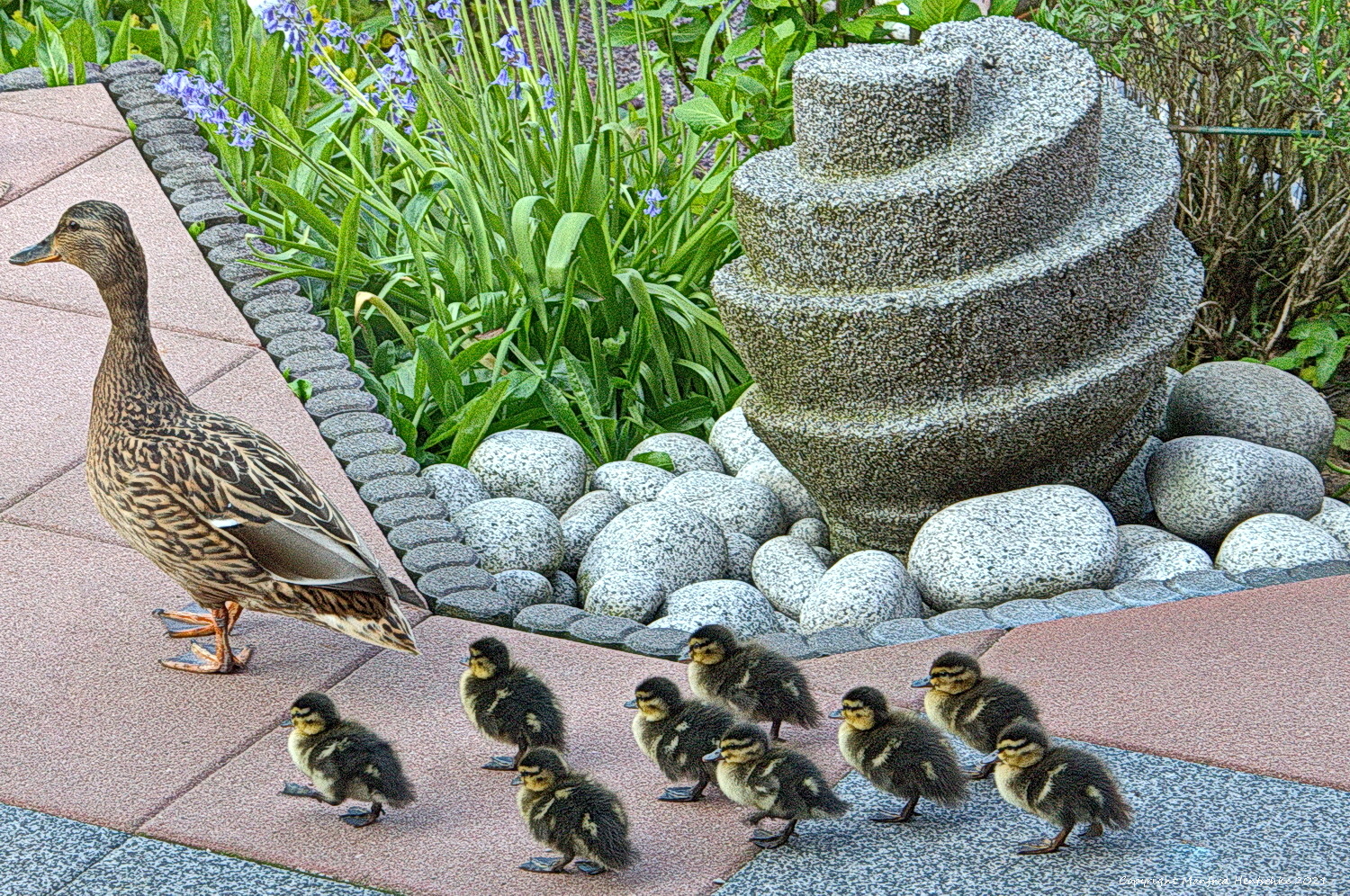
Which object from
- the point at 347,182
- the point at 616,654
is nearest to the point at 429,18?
the point at 347,182

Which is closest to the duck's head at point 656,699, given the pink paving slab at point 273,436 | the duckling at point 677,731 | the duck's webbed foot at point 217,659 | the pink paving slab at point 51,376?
the duckling at point 677,731

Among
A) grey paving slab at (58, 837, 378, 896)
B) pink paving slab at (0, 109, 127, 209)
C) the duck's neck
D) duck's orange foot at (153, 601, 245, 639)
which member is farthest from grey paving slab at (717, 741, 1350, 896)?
pink paving slab at (0, 109, 127, 209)

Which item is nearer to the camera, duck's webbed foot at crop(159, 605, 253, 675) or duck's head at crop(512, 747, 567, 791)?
duck's head at crop(512, 747, 567, 791)

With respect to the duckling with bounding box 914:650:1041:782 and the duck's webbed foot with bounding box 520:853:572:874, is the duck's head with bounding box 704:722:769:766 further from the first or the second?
the duckling with bounding box 914:650:1041:782

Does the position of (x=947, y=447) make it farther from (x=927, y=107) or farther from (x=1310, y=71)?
(x=1310, y=71)

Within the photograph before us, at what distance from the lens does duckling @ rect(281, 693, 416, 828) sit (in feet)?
12.2

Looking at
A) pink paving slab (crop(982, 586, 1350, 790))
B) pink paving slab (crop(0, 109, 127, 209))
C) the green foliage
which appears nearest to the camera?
pink paving slab (crop(982, 586, 1350, 790))

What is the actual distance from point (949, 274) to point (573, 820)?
2.45 metres

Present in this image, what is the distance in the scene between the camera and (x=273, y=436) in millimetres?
5789

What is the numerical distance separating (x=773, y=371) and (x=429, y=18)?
233 inches

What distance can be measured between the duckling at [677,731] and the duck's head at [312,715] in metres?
0.77

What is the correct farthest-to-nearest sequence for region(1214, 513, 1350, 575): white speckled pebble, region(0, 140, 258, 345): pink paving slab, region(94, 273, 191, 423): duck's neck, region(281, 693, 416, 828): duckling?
1. region(0, 140, 258, 345): pink paving slab
2. region(1214, 513, 1350, 575): white speckled pebble
3. region(94, 273, 191, 423): duck's neck
4. region(281, 693, 416, 828): duckling

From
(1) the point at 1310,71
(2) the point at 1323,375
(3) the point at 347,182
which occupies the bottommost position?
(2) the point at 1323,375

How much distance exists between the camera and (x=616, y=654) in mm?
4691
